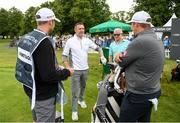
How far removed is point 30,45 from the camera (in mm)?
4309

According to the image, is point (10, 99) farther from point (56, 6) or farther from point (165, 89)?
point (56, 6)

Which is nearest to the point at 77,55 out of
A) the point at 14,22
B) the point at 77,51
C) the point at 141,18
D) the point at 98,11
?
the point at 77,51

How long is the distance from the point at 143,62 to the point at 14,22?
102959mm

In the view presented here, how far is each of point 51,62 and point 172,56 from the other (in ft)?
75.6

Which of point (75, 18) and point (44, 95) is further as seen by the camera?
point (75, 18)

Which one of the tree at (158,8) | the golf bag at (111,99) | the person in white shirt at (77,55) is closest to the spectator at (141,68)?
the golf bag at (111,99)

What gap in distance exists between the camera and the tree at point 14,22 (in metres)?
100

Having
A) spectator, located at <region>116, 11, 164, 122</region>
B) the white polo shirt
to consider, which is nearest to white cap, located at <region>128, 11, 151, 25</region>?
spectator, located at <region>116, 11, 164, 122</region>

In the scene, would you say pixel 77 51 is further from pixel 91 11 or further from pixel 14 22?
pixel 14 22

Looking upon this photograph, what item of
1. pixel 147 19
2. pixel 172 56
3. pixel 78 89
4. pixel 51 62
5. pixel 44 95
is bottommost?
pixel 172 56

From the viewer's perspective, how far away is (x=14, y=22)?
104125mm

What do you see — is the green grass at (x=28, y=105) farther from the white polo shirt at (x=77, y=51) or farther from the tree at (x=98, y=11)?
the tree at (x=98, y=11)

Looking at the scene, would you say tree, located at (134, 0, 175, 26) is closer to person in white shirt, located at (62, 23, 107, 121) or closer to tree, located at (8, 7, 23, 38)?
tree, located at (8, 7, 23, 38)

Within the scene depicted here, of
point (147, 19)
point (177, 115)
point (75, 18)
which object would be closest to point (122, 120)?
point (147, 19)
